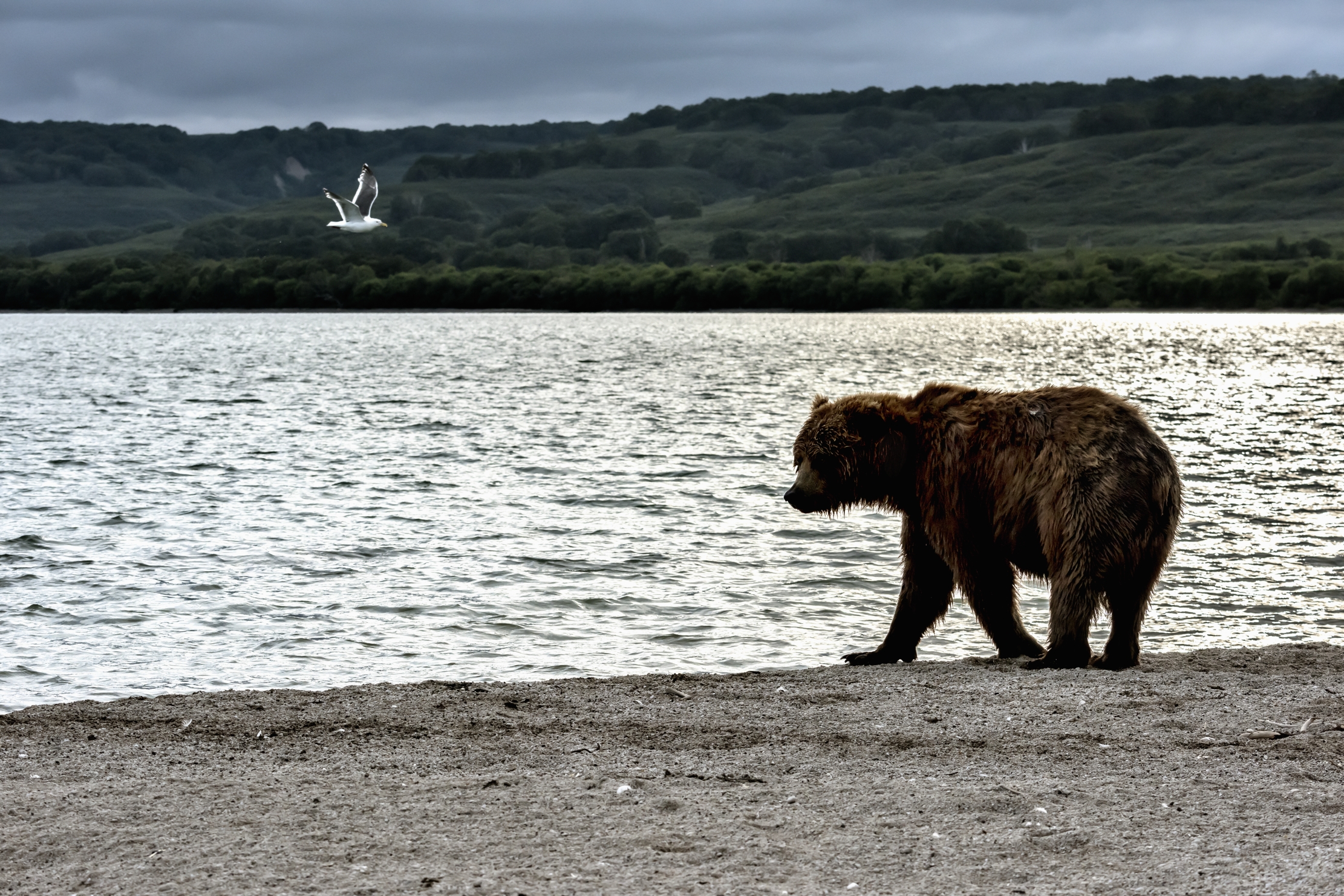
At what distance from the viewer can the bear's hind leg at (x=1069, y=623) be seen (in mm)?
8891

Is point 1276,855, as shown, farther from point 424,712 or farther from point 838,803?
point 424,712

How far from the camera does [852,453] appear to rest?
955 centimetres

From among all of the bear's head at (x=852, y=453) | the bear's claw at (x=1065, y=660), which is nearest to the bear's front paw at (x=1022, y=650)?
the bear's claw at (x=1065, y=660)

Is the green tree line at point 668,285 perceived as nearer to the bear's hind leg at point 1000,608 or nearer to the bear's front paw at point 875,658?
the bear's front paw at point 875,658

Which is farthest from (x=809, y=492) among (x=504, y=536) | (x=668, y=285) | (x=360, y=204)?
(x=668, y=285)

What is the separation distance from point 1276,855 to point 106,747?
600cm

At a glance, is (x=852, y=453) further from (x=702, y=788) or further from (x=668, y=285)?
(x=668, y=285)

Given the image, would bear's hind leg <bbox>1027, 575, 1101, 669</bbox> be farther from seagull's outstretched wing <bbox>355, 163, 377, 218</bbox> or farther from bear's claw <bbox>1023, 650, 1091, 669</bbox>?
seagull's outstretched wing <bbox>355, 163, 377, 218</bbox>

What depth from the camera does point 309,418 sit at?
41781mm

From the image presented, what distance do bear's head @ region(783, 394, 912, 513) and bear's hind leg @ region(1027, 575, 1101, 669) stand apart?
1.31m

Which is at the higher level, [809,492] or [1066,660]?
[809,492]

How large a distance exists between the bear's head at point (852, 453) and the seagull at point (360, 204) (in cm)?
1573

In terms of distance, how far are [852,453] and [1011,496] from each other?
109 centimetres

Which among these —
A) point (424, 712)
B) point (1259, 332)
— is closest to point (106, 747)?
point (424, 712)
